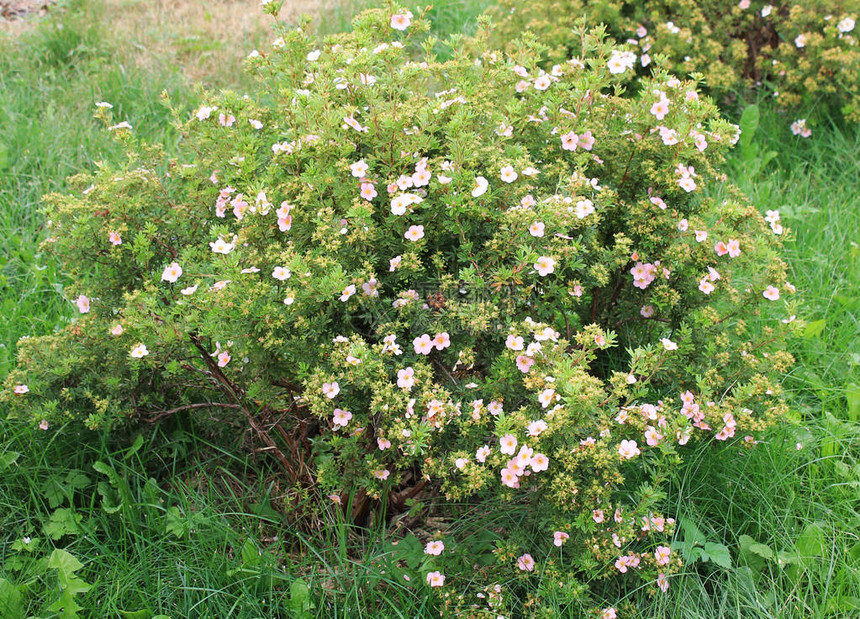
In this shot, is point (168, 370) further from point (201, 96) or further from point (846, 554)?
point (846, 554)

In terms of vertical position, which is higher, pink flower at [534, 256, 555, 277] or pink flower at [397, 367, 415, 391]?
pink flower at [534, 256, 555, 277]

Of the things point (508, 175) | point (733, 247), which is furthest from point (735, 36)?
point (508, 175)

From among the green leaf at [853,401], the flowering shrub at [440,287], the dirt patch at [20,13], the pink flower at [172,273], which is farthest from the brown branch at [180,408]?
the dirt patch at [20,13]

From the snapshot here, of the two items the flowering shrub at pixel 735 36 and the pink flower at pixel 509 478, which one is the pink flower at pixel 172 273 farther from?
the flowering shrub at pixel 735 36

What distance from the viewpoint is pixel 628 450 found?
6.38 ft

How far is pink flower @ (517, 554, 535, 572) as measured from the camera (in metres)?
2.07

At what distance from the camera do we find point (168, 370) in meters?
2.30

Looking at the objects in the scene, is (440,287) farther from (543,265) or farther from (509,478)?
(509,478)

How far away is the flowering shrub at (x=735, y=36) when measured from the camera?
407 cm

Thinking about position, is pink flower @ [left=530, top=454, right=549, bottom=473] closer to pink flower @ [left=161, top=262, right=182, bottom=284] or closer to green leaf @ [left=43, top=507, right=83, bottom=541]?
pink flower @ [left=161, top=262, right=182, bottom=284]

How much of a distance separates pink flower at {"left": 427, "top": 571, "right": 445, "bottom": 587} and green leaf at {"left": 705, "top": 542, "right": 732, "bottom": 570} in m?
0.79

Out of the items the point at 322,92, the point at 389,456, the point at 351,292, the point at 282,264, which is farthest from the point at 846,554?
the point at 322,92

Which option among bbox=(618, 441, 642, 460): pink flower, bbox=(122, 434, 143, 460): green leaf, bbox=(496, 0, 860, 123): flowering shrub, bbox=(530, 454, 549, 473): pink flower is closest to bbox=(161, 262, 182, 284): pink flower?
bbox=(122, 434, 143, 460): green leaf

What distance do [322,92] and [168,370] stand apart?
3.07 ft
